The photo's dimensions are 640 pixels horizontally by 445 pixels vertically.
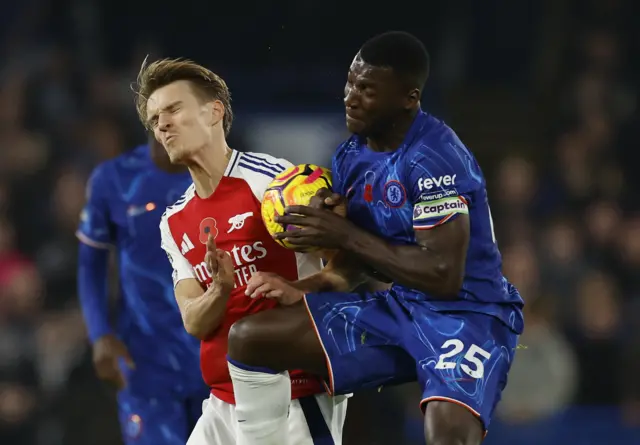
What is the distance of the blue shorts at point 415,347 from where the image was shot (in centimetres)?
368

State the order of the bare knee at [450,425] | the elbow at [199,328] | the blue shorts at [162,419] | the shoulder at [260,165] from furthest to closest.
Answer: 1. the blue shorts at [162,419]
2. the shoulder at [260,165]
3. the elbow at [199,328]
4. the bare knee at [450,425]

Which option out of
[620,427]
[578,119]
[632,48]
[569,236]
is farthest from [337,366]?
[632,48]

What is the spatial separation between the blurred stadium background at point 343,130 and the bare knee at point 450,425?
2.90 m

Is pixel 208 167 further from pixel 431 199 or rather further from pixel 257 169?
pixel 431 199

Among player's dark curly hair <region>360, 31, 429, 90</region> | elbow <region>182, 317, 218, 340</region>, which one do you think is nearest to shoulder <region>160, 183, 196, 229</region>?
elbow <region>182, 317, 218, 340</region>

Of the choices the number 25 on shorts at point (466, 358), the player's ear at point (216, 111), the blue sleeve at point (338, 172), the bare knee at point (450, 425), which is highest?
the player's ear at point (216, 111)

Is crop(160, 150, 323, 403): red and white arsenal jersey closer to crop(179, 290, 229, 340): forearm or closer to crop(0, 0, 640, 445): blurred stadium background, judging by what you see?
crop(179, 290, 229, 340): forearm

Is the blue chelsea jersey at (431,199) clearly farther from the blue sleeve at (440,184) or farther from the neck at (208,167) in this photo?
the neck at (208,167)

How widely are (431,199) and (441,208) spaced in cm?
4

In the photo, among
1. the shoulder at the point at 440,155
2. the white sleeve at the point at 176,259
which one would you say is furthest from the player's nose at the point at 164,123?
the shoulder at the point at 440,155

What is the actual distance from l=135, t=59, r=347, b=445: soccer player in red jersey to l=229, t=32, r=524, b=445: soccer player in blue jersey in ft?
0.63

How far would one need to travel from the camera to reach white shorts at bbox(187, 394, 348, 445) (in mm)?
3980

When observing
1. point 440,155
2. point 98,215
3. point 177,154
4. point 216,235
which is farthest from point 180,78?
point 98,215

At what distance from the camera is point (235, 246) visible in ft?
12.8
